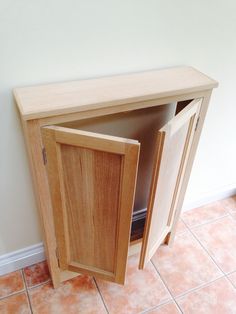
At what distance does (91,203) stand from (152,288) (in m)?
0.67

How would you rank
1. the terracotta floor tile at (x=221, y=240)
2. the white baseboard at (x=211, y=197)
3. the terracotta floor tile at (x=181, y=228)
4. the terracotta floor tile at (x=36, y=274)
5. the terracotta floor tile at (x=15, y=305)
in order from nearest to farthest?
the terracotta floor tile at (x=15, y=305) → the terracotta floor tile at (x=36, y=274) → the terracotta floor tile at (x=221, y=240) → the terracotta floor tile at (x=181, y=228) → the white baseboard at (x=211, y=197)

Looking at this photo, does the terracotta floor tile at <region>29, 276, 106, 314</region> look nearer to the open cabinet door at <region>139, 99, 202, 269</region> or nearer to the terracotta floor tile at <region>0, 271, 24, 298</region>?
the terracotta floor tile at <region>0, 271, 24, 298</region>

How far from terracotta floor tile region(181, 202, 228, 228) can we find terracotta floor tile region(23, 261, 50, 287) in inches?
33.9

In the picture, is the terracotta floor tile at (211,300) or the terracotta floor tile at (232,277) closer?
the terracotta floor tile at (211,300)

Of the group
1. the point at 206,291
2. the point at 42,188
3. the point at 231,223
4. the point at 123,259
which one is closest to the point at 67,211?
the point at 42,188

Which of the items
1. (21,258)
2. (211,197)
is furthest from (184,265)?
(21,258)

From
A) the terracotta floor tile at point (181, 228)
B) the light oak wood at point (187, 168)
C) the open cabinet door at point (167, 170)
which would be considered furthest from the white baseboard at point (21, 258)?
the terracotta floor tile at point (181, 228)

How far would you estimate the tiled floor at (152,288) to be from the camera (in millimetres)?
1244

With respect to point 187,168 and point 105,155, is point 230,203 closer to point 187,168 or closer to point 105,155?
point 187,168

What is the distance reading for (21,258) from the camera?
1.33 m

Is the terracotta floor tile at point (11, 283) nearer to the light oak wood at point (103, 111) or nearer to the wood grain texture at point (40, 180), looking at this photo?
the wood grain texture at point (40, 180)

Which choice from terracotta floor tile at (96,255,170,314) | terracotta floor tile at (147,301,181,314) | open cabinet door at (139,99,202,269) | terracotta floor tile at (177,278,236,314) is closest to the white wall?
open cabinet door at (139,99,202,269)

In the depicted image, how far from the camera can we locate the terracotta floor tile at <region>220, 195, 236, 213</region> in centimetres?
181

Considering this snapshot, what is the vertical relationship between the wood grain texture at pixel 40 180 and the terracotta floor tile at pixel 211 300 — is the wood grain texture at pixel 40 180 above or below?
above
